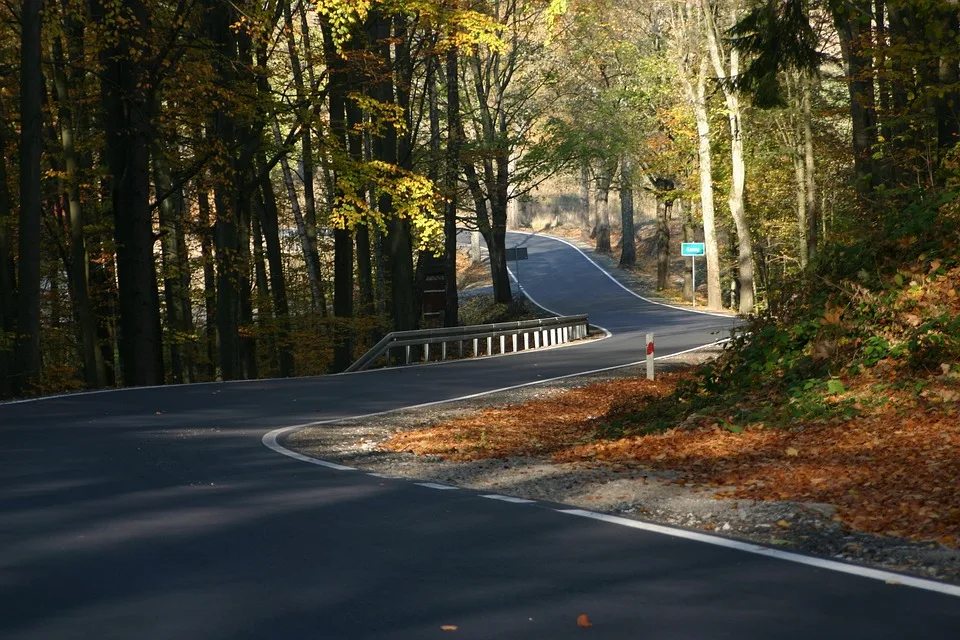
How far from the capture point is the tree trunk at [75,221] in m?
27.4

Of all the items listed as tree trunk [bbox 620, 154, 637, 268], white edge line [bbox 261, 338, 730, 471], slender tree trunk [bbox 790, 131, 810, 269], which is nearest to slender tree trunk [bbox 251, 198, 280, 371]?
white edge line [bbox 261, 338, 730, 471]

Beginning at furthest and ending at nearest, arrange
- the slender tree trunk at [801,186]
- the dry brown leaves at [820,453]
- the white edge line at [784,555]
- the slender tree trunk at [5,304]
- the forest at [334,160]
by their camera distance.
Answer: the slender tree trunk at [801,186] < the slender tree trunk at [5,304] < the forest at [334,160] < the dry brown leaves at [820,453] < the white edge line at [784,555]

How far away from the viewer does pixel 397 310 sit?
111 ft

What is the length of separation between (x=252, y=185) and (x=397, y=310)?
620cm

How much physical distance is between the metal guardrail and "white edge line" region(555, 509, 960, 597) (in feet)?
67.1

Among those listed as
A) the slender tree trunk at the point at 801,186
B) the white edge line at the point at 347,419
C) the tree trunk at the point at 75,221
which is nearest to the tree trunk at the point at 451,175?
the tree trunk at the point at 75,221

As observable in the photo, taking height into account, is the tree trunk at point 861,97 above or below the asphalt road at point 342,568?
above

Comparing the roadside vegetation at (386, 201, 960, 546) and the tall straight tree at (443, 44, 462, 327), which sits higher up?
the tall straight tree at (443, 44, 462, 327)

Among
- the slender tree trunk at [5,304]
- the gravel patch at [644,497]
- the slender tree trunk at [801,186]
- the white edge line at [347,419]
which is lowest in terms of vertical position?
the gravel patch at [644,497]

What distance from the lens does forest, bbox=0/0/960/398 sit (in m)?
17.8

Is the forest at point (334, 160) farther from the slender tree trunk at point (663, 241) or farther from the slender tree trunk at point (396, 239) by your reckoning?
the slender tree trunk at point (663, 241)

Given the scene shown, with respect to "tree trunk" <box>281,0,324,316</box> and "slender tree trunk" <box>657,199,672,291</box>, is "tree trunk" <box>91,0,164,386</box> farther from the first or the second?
"slender tree trunk" <box>657,199,672,291</box>

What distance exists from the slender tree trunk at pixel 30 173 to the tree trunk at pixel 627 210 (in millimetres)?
38170

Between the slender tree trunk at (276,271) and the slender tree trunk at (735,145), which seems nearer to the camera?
the slender tree trunk at (276,271)
